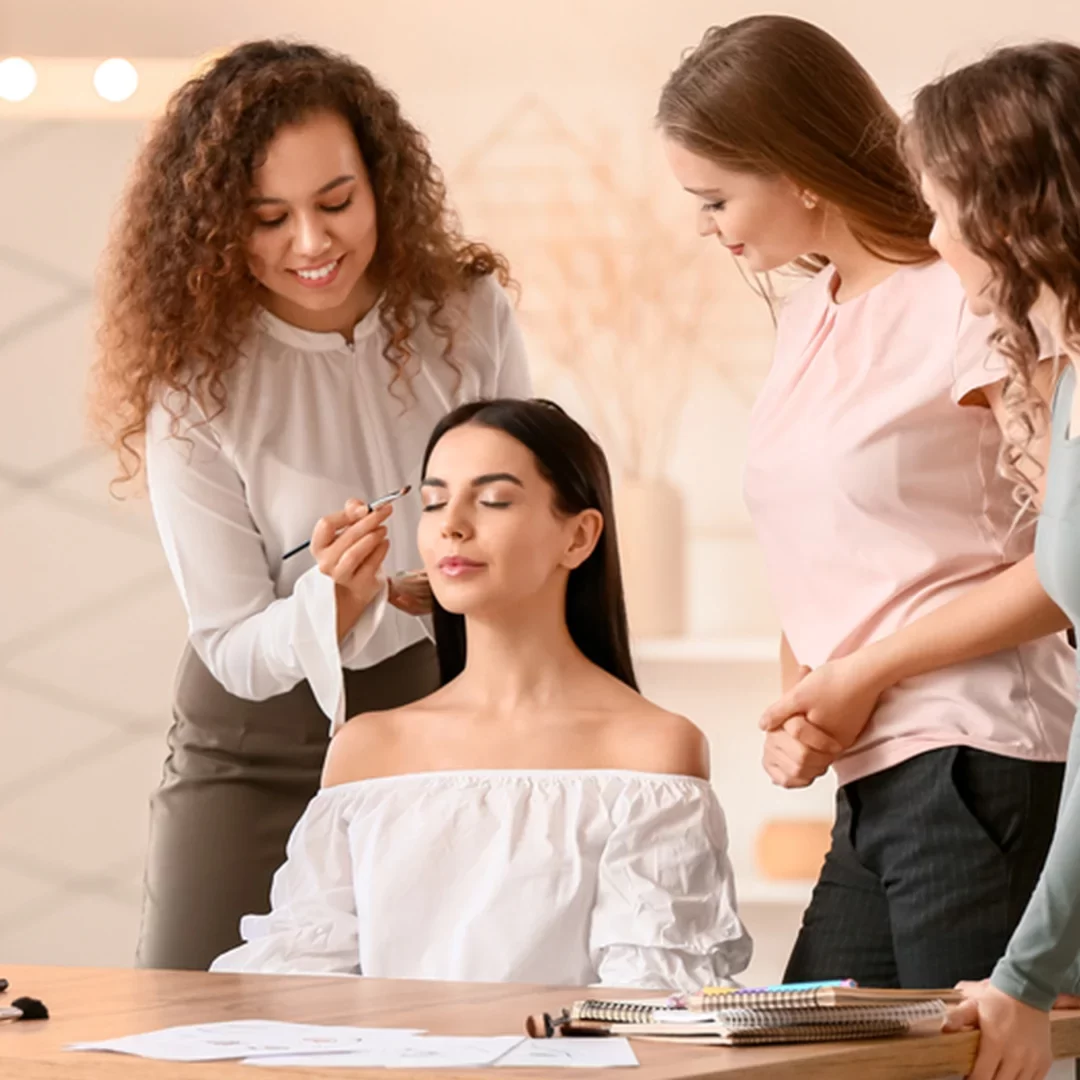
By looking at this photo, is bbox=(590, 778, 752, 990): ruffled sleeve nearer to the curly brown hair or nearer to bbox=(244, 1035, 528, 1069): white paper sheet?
bbox=(244, 1035, 528, 1069): white paper sheet

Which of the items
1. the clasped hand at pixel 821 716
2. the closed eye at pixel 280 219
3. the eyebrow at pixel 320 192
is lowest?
the clasped hand at pixel 821 716

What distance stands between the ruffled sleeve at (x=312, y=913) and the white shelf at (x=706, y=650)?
129 centimetres

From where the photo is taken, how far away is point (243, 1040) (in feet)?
4.12

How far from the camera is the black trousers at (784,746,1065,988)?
159 cm

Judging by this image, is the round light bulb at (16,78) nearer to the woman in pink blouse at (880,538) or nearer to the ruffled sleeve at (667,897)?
the woman in pink blouse at (880,538)

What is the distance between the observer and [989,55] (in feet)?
4.89

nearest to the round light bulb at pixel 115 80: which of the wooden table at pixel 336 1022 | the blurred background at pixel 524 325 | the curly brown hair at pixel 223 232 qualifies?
the blurred background at pixel 524 325

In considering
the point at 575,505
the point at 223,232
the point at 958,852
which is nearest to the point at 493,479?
the point at 575,505

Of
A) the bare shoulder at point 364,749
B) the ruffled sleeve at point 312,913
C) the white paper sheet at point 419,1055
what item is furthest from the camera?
the bare shoulder at point 364,749

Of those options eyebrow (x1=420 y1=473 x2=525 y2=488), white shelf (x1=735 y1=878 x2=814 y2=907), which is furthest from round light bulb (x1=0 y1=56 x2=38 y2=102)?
white shelf (x1=735 y1=878 x2=814 y2=907)

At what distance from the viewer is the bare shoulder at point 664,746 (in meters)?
1.87

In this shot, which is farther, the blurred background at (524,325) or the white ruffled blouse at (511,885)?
the blurred background at (524,325)

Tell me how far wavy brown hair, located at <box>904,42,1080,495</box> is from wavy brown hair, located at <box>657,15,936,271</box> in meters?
0.27

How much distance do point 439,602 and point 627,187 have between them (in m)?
1.59
